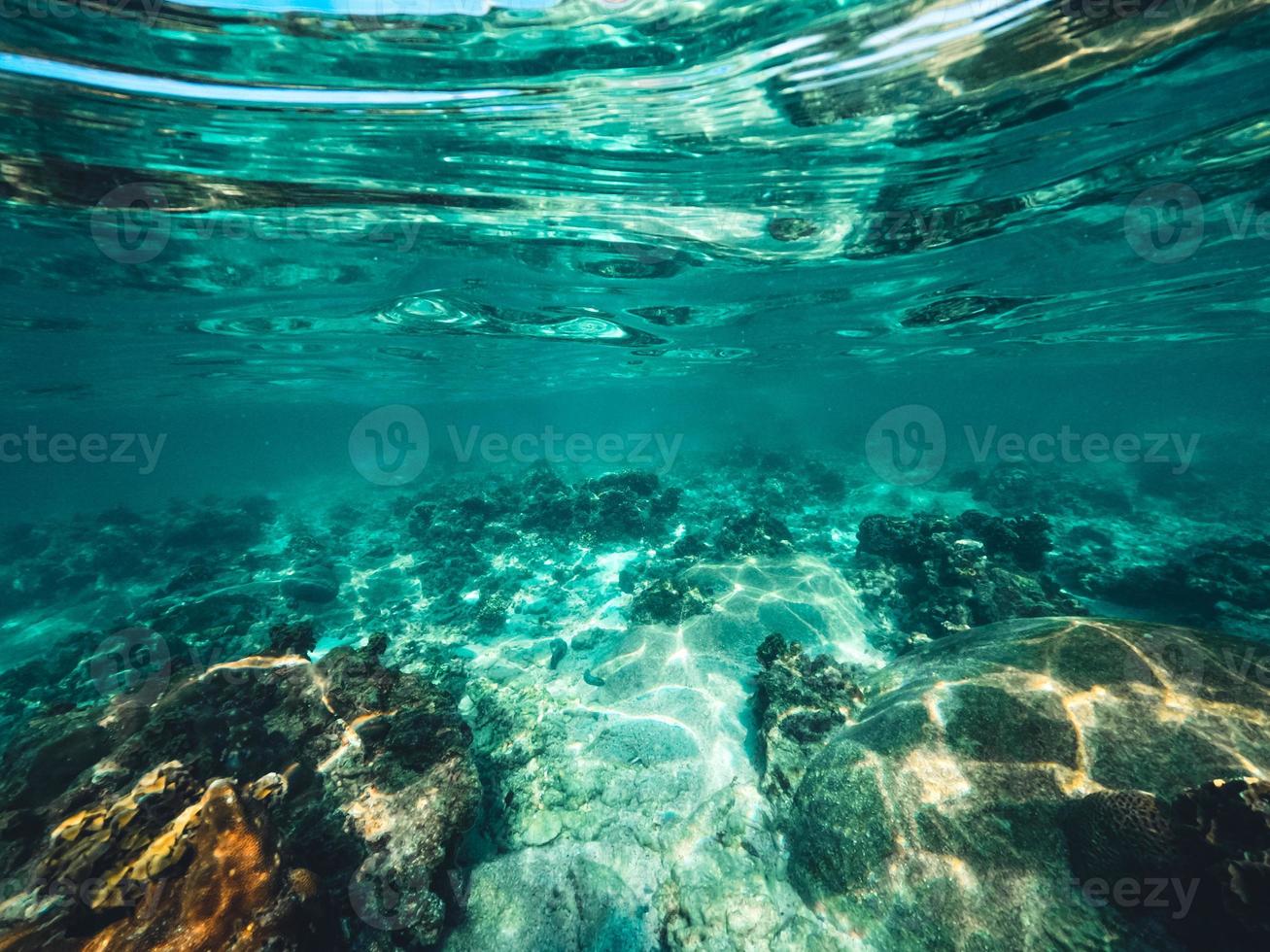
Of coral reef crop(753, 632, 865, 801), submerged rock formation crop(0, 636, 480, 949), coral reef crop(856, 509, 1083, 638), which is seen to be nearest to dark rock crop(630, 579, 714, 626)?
coral reef crop(753, 632, 865, 801)

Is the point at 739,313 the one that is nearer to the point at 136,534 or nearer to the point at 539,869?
the point at 539,869

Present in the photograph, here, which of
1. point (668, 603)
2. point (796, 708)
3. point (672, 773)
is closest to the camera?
point (672, 773)

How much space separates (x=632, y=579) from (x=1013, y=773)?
928 centimetres

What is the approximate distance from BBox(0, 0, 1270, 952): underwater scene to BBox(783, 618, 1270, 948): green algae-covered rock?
0.03 m

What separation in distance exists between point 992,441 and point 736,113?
263 ft

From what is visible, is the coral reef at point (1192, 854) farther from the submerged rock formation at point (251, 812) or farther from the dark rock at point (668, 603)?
the dark rock at point (668, 603)

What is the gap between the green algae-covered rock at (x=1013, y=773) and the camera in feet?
12.8

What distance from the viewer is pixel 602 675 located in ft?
28.1

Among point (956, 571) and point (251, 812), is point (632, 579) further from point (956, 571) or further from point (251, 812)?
point (251, 812)

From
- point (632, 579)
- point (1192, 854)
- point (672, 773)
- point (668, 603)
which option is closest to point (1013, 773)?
point (1192, 854)

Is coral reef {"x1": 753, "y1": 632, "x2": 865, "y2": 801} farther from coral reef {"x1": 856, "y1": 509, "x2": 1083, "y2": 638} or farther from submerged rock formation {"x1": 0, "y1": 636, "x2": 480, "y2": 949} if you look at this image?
submerged rock formation {"x1": 0, "y1": 636, "x2": 480, "y2": 949}

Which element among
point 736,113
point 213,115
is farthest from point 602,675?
point 213,115

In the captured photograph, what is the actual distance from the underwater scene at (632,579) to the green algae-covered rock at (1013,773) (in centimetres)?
3

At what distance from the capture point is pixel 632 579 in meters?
13.0
